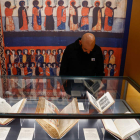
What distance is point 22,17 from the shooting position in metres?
2.79

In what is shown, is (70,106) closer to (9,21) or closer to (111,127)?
(111,127)

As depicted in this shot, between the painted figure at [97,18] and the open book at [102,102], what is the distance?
1730mm

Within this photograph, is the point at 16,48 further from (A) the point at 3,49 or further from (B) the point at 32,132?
(B) the point at 32,132

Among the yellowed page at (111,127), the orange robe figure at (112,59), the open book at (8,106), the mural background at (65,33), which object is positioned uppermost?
the mural background at (65,33)

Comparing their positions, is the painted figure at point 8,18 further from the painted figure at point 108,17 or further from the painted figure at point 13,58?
the painted figure at point 108,17

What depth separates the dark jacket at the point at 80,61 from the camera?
2.15 meters

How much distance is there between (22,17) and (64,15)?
78cm

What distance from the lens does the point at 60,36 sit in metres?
2.90

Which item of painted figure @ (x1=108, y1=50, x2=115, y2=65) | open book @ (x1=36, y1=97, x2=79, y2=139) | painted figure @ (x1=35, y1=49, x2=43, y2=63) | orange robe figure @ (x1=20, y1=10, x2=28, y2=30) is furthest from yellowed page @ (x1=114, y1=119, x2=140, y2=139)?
orange robe figure @ (x1=20, y1=10, x2=28, y2=30)

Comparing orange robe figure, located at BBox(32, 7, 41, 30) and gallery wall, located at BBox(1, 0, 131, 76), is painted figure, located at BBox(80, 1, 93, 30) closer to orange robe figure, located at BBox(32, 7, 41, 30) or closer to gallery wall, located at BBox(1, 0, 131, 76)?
gallery wall, located at BBox(1, 0, 131, 76)

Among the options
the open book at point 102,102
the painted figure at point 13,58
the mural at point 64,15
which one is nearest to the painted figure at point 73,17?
the mural at point 64,15

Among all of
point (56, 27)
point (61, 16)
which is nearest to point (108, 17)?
point (61, 16)

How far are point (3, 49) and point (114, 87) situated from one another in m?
2.32

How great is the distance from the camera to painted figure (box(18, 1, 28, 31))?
273 centimetres
